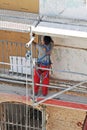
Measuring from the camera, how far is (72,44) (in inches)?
435

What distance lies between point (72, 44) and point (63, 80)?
0.98m

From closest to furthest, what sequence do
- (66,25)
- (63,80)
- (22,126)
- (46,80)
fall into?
(66,25) < (46,80) < (63,80) < (22,126)

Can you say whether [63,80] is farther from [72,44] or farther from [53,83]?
[72,44]

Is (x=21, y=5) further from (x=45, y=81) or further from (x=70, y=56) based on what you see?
(x=45, y=81)

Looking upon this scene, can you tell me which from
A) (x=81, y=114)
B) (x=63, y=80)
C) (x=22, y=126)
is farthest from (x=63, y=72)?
(x=22, y=126)

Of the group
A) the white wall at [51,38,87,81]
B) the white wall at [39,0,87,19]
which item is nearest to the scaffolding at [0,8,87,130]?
the white wall at [51,38,87,81]

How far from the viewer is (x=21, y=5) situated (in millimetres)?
10945

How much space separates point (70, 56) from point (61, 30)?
139cm

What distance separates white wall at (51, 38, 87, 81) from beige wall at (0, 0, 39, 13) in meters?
0.81

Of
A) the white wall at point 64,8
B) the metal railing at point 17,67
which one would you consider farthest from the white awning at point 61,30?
the metal railing at point 17,67

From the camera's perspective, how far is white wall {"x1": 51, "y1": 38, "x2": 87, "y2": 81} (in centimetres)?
1102

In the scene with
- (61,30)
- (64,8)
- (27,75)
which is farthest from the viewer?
(27,75)

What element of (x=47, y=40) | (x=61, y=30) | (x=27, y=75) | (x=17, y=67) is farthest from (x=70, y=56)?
(x=61, y=30)

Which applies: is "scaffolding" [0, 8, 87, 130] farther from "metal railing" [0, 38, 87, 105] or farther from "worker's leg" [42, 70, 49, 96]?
"worker's leg" [42, 70, 49, 96]
